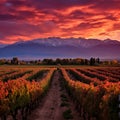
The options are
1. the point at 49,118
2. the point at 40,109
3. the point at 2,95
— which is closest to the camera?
the point at 2,95

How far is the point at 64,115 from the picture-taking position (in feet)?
86.4

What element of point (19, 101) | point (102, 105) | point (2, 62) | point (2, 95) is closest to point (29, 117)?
point (19, 101)

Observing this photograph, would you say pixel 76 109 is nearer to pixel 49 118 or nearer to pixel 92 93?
pixel 49 118

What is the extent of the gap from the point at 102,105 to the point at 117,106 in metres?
1.37

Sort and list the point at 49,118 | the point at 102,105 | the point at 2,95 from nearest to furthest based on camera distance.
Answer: the point at 102,105
the point at 2,95
the point at 49,118

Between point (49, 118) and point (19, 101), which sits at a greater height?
point (19, 101)

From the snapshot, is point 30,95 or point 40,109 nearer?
point 30,95

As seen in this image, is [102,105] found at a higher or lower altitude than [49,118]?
higher

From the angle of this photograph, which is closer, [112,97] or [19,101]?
[112,97]

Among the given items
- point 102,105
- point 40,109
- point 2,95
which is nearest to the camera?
point 102,105

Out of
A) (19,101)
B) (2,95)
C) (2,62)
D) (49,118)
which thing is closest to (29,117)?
(49,118)

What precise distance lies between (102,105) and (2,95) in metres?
6.49

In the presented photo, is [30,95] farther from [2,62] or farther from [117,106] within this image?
[2,62]

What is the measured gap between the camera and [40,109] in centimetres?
3033
